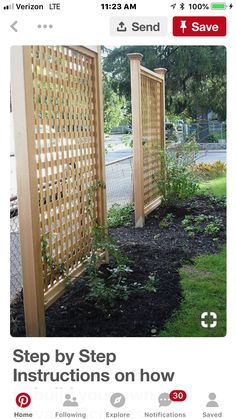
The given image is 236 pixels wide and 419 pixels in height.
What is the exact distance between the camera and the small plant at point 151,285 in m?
2.30

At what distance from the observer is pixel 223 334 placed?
1.58 meters

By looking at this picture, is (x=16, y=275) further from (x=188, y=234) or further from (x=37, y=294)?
(x=188, y=234)

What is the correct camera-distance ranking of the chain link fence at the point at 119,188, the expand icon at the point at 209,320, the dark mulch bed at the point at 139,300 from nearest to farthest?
the expand icon at the point at 209,320 < the dark mulch bed at the point at 139,300 < the chain link fence at the point at 119,188

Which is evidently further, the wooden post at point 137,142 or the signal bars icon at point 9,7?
the wooden post at point 137,142

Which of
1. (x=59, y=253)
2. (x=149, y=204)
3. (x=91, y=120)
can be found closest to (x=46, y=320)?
(x=59, y=253)

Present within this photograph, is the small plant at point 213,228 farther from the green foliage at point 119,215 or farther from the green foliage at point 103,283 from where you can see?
the green foliage at point 103,283

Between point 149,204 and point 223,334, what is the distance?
2784mm

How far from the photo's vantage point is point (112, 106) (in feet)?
14.4

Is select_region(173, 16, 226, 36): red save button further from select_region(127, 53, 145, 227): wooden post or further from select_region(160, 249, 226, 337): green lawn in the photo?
select_region(127, 53, 145, 227): wooden post

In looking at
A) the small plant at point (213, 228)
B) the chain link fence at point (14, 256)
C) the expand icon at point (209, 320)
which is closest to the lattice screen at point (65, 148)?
the chain link fence at point (14, 256)

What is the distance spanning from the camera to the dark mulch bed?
75.9 inches
